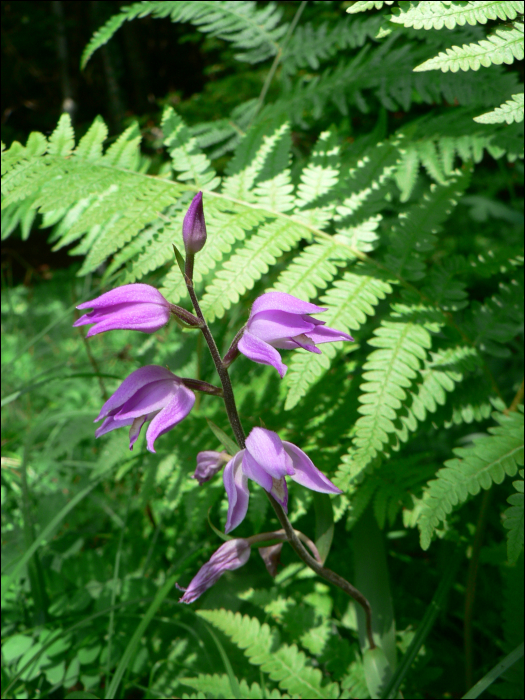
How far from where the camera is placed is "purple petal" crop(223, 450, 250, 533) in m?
0.93

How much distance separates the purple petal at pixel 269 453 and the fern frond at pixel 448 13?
1.00m

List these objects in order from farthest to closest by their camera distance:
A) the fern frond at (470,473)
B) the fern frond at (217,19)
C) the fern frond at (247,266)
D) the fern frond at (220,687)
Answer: the fern frond at (217,19) < the fern frond at (247,266) < the fern frond at (220,687) < the fern frond at (470,473)

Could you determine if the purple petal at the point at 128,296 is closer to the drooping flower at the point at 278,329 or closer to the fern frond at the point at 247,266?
the drooping flower at the point at 278,329

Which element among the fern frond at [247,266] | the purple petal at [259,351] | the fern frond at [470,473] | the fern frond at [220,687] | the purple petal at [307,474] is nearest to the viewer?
the purple petal at [259,351]

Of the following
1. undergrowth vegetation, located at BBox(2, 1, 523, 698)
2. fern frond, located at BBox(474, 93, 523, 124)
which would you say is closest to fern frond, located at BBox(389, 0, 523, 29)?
undergrowth vegetation, located at BBox(2, 1, 523, 698)

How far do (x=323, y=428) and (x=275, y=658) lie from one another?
2.24 ft

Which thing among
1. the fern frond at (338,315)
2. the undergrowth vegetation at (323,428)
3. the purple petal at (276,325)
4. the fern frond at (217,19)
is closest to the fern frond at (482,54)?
the undergrowth vegetation at (323,428)

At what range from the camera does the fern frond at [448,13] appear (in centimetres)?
125

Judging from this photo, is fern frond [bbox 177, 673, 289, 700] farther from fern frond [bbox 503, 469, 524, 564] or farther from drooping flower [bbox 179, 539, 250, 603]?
fern frond [bbox 503, 469, 524, 564]

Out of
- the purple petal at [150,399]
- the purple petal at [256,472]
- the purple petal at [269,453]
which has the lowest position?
the purple petal at [256,472]

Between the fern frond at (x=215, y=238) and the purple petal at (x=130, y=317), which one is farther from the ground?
the purple petal at (x=130, y=317)

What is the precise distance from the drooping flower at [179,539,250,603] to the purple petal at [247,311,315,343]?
454 mm

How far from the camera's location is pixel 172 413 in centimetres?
93

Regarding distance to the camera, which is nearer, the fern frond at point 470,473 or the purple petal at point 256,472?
the purple petal at point 256,472
